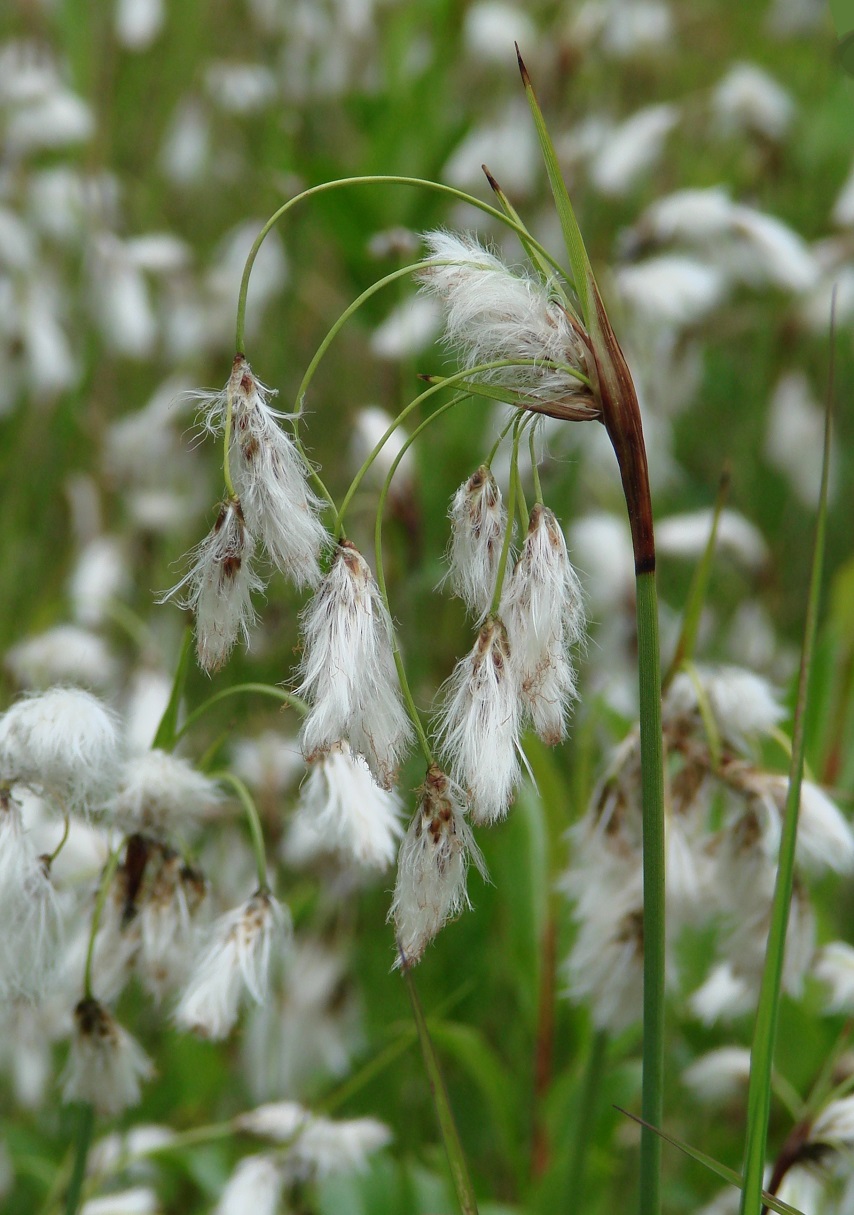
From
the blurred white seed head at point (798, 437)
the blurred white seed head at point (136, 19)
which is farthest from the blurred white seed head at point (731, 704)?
the blurred white seed head at point (136, 19)

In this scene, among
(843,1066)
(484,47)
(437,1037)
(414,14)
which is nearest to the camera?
(843,1066)

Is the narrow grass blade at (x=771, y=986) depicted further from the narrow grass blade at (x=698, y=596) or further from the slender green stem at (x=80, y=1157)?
the slender green stem at (x=80, y=1157)

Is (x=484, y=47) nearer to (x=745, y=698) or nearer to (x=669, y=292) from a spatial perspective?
(x=669, y=292)

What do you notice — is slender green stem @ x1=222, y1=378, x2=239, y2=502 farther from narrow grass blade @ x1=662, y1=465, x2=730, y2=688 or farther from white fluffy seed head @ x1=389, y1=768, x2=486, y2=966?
narrow grass blade @ x1=662, y1=465, x2=730, y2=688

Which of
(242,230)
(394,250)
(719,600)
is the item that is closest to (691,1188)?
(394,250)

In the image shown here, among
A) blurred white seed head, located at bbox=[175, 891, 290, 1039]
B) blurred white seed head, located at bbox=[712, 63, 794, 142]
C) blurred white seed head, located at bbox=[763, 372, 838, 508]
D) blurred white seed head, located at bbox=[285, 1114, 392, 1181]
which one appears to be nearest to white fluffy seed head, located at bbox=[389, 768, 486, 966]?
blurred white seed head, located at bbox=[175, 891, 290, 1039]

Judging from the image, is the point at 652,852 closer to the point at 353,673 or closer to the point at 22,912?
the point at 353,673

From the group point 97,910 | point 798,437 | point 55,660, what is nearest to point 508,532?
point 97,910

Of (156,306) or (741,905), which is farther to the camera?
(156,306)

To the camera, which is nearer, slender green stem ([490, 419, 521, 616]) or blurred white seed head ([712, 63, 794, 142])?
slender green stem ([490, 419, 521, 616])
